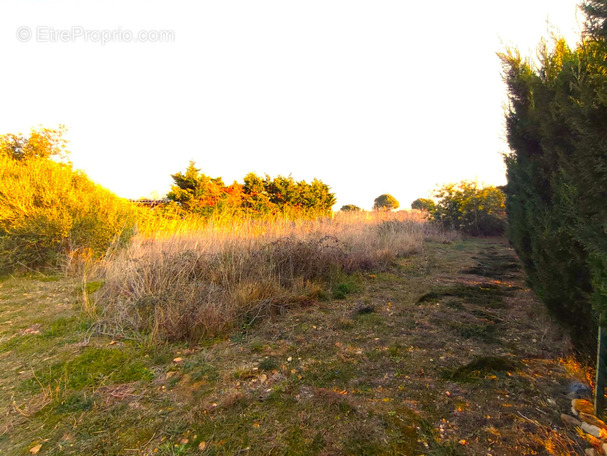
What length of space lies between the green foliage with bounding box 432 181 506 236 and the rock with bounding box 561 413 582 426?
13.3 m

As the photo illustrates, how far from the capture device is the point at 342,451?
5.25ft

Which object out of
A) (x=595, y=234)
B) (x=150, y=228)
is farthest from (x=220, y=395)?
(x=150, y=228)

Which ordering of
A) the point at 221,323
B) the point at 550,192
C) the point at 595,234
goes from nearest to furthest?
→ the point at 595,234 → the point at 550,192 → the point at 221,323

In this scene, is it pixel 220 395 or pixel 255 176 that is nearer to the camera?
pixel 220 395

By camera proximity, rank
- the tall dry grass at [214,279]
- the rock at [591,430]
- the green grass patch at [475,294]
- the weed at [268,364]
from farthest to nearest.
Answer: the green grass patch at [475,294], the tall dry grass at [214,279], the weed at [268,364], the rock at [591,430]

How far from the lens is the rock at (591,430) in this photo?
149 centimetres

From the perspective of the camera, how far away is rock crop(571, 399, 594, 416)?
1704mm

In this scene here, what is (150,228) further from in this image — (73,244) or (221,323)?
(221,323)

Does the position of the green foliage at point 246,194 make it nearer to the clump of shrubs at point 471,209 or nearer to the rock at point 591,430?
the clump of shrubs at point 471,209

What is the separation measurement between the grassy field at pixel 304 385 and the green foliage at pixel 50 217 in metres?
3.37

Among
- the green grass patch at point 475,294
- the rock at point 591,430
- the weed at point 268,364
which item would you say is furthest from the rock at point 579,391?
the weed at point 268,364

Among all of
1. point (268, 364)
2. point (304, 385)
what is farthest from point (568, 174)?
point (268, 364)

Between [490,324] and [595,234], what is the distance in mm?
2294

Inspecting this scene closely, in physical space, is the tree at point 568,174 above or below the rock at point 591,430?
above
